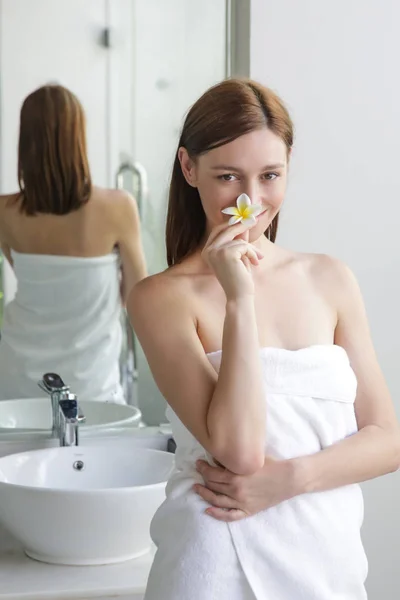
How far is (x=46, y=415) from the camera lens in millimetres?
2104

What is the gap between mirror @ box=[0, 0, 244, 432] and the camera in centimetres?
199

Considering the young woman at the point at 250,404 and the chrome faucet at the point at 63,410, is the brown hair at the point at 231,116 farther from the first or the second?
the chrome faucet at the point at 63,410

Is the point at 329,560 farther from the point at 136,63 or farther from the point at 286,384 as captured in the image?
the point at 136,63

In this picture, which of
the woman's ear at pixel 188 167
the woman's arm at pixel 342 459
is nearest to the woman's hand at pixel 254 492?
the woman's arm at pixel 342 459

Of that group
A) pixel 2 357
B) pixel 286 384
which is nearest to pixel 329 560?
pixel 286 384

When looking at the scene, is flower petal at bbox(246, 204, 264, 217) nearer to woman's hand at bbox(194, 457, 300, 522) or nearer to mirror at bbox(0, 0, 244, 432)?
woman's hand at bbox(194, 457, 300, 522)

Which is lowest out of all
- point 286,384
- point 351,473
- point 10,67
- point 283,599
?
point 283,599

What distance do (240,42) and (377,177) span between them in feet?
1.51

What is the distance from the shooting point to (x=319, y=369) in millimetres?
1360

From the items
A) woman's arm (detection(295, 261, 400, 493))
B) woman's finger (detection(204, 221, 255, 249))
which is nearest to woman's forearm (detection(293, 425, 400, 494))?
woman's arm (detection(295, 261, 400, 493))

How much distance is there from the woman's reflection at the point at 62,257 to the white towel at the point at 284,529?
75 centimetres

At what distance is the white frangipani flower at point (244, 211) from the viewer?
1.34m

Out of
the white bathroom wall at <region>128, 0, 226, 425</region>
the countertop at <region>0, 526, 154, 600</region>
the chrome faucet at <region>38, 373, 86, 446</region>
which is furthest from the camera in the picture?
the white bathroom wall at <region>128, 0, 226, 425</region>

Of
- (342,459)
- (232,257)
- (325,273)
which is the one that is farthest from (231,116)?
(342,459)
